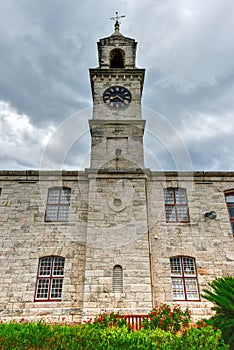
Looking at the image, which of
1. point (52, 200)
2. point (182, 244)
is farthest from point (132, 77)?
point (182, 244)

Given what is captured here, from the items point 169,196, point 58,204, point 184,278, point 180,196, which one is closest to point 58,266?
point 58,204

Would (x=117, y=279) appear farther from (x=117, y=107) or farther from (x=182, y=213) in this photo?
(x=117, y=107)

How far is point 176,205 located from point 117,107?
619cm

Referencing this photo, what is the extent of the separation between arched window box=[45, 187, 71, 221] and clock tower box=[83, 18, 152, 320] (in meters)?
1.40

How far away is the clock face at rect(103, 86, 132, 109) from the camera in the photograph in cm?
1325

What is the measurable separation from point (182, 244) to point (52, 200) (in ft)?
20.0

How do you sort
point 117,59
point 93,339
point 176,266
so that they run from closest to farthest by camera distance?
point 93,339 → point 176,266 → point 117,59

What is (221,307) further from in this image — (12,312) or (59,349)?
(12,312)

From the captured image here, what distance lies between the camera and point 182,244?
1007 centimetres

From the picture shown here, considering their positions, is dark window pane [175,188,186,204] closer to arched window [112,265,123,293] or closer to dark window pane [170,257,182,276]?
dark window pane [170,257,182,276]

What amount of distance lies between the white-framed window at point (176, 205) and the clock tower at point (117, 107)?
1939mm

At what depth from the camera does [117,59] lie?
1535 centimetres

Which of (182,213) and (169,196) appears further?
(169,196)

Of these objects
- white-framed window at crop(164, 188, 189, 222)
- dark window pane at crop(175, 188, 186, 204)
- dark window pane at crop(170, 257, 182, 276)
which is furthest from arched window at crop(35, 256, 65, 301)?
dark window pane at crop(175, 188, 186, 204)
